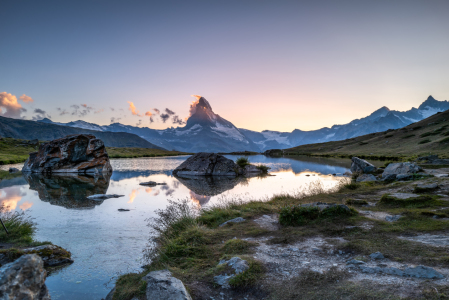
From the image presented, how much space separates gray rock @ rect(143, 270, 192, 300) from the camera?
17.8ft

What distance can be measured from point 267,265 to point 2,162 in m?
71.7

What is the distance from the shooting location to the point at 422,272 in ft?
18.9

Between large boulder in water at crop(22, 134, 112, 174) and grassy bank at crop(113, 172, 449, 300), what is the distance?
3608cm

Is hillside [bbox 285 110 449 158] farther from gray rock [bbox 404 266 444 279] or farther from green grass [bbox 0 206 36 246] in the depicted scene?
green grass [bbox 0 206 36 246]

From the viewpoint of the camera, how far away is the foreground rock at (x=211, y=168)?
40969 millimetres

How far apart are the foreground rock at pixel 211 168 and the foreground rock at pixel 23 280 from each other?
35.6 m

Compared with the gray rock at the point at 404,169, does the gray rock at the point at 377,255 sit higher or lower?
lower

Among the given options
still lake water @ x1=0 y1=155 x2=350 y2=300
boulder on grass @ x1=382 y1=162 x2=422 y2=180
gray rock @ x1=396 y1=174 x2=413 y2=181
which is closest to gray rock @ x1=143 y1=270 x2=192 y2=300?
still lake water @ x1=0 y1=155 x2=350 y2=300

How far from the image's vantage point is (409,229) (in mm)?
9477

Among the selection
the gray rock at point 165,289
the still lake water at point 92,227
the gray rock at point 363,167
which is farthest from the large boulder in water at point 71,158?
the gray rock at point 165,289

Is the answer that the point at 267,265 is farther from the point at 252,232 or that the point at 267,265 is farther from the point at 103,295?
the point at 103,295

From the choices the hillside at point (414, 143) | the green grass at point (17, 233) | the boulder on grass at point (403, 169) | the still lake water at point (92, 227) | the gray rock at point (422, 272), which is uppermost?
the hillside at point (414, 143)

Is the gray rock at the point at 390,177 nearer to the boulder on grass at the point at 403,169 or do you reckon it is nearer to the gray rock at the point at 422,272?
the boulder on grass at the point at 403,169

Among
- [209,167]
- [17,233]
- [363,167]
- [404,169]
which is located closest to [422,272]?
[17,233]
